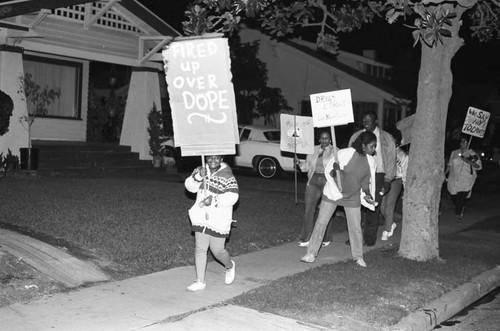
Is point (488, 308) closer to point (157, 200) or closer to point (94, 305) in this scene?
point (94, 305)

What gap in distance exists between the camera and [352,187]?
27.3 ft

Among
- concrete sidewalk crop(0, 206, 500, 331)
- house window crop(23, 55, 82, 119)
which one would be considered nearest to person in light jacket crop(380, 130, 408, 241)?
concrete sidewalk crop(0, 206, 500, 331)

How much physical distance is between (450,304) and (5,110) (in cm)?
1054

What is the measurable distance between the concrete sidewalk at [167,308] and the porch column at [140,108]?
1073 cm

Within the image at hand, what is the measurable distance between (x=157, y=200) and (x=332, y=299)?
18.9 feet

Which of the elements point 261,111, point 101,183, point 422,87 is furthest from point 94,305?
point 261,111

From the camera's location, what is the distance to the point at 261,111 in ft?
93.8

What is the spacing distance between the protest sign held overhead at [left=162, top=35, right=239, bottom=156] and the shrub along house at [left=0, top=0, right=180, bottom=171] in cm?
784

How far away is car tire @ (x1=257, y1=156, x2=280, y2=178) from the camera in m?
19.8

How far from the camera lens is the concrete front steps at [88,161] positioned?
15844 mm

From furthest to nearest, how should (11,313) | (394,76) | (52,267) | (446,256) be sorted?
(394,76), (446,256), (52,267), (11,313)

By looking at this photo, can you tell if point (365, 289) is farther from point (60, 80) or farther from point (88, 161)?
point (60, 80)

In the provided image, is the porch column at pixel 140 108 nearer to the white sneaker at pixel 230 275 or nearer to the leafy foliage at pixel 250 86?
the leafy foliage at pixel 250 86

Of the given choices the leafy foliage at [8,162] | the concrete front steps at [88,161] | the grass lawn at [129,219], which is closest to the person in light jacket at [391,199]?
the grass lawn at [129,219]
